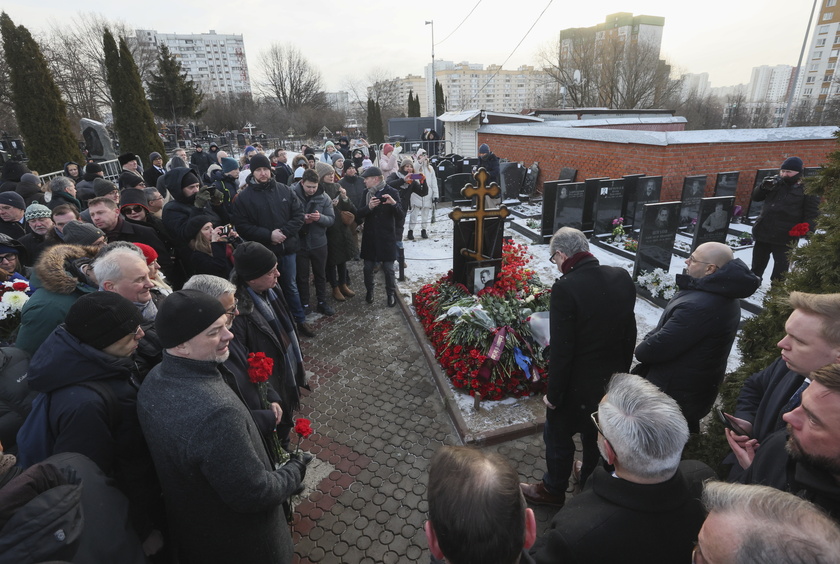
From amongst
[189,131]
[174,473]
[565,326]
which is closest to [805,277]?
[565,326]

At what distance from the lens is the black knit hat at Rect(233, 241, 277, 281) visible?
286cm

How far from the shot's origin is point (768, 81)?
112 metres

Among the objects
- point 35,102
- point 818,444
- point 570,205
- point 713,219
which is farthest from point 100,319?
point 35,102

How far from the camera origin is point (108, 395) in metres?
1.78

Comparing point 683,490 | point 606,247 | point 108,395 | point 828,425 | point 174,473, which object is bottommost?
point 606,247

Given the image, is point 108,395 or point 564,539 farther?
point 108,395

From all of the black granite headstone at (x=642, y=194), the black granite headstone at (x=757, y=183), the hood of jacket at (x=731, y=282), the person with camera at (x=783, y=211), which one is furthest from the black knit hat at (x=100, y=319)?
the black granite headstone at (x=757, y=183)

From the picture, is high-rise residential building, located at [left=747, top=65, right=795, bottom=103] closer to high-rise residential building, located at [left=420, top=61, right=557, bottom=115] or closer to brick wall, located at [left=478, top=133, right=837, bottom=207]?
high-rise residential building, located at [left=420, top=61, right=557, bottom=115]

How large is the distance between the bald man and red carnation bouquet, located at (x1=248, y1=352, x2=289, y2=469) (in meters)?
2.40

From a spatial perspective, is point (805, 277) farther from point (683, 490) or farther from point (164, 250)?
point (164, 250)

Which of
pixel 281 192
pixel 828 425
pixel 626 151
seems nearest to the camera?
pixel 828 425

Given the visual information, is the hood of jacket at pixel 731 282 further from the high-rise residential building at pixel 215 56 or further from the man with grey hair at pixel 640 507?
the high-rise residential building at pixel 215 56

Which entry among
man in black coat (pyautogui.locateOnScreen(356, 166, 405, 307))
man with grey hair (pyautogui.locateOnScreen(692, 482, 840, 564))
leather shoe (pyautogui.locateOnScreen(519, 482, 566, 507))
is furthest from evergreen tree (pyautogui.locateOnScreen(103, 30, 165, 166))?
man with grey hair (pyautogui.locateOnScreen(692, 482, 840, 564))

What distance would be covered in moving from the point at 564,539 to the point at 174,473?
1.58 meters
